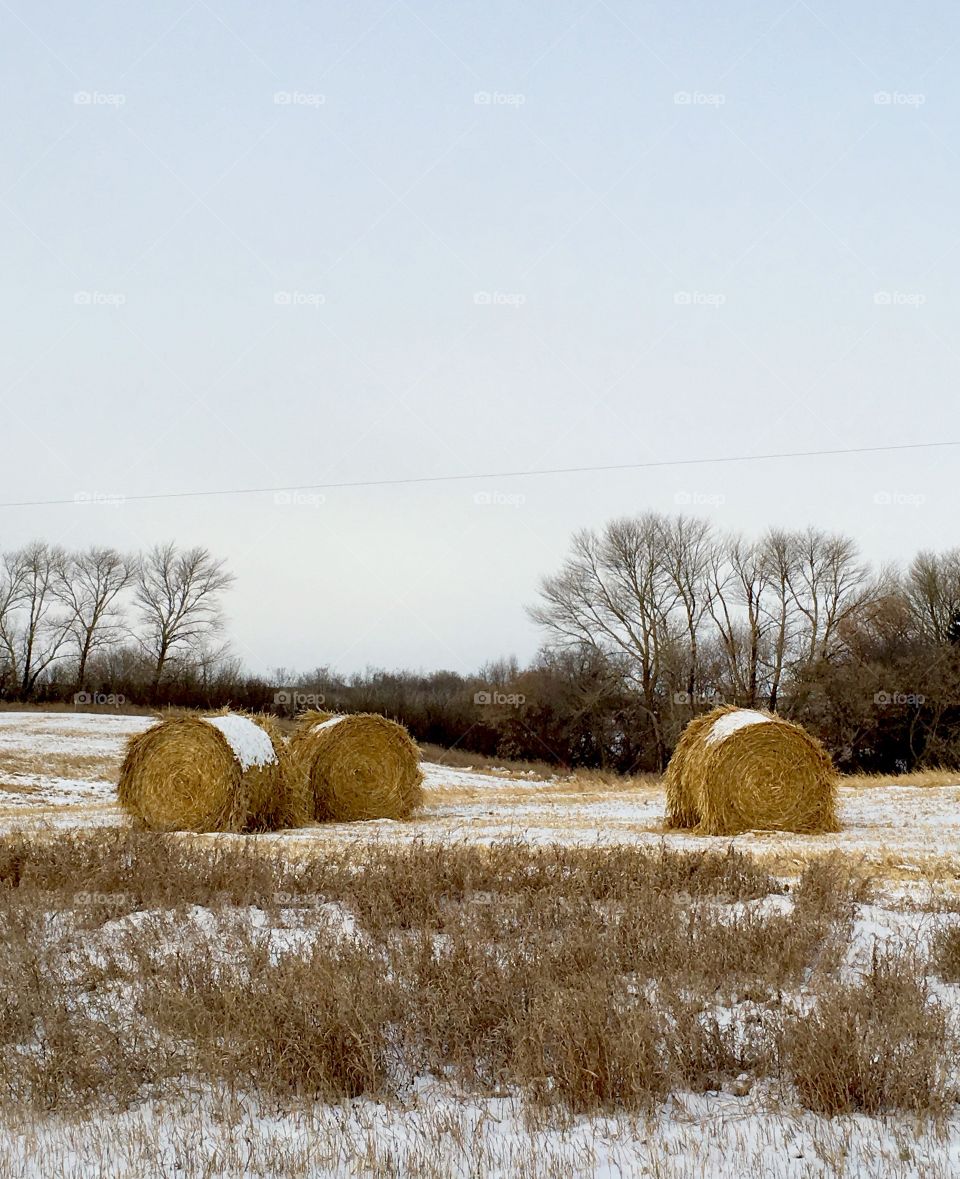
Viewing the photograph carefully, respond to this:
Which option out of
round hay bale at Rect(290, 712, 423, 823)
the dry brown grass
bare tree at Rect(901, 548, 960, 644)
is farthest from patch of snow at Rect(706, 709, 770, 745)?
bare tree at Rect(901, 548, 960, 644)

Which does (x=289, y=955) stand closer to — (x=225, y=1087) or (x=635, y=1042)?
(x=225, y=1087)

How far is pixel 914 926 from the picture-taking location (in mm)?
6895

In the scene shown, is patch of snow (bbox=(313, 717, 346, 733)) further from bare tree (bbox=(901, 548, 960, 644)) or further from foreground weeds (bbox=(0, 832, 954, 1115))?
bare tree (bbox=(901, 548, 960, 644))

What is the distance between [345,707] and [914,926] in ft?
161

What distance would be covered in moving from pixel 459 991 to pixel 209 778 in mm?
10402

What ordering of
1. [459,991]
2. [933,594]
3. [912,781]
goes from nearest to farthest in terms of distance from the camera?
[459,991], [912,781], [933,594]

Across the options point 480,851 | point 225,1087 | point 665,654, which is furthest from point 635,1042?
point 665,654

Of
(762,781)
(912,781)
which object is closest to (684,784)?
(762,781)

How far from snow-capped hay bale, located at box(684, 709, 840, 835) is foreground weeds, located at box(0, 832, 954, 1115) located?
21.2 ft

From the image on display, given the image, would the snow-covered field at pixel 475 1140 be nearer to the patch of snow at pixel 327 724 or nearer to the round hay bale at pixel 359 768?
the round hay bale at pixel 359 768

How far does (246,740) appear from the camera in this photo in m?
15.5

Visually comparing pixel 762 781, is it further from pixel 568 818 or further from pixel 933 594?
pixel 933 594

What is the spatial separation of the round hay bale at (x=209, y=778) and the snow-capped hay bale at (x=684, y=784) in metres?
5.74

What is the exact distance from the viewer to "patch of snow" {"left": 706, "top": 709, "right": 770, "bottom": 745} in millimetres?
15242
